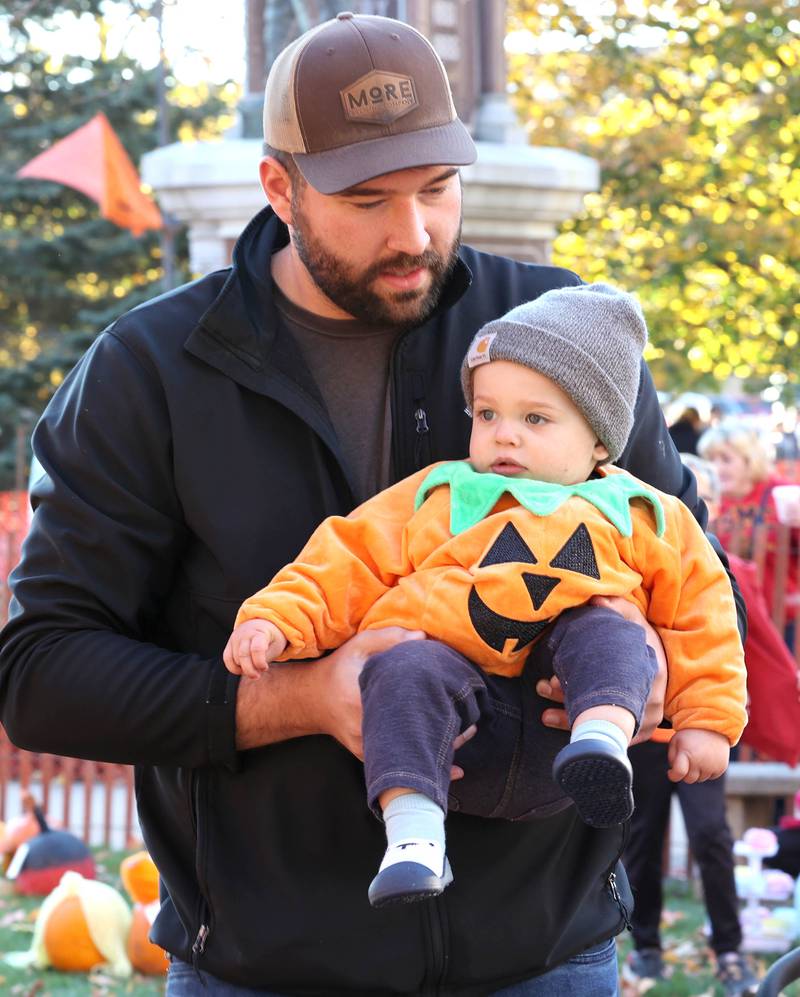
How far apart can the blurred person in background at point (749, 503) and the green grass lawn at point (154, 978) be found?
1.61m

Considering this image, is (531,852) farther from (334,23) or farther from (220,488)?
(334,23)

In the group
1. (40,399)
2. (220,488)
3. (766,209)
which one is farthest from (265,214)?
(40,399)

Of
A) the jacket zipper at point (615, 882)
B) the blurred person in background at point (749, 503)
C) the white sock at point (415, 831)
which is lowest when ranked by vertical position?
the blurred person in background at point (749, 503)

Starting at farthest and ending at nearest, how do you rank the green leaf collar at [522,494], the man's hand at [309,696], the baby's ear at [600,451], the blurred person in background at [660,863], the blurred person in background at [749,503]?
1. the blurred person in background at [749,503]
2. the blurred person in background at [660,863]
3. the baby's ear at [600,451]
4. the green leaf collar at [522,494]
5. the man's hand at [309,696]

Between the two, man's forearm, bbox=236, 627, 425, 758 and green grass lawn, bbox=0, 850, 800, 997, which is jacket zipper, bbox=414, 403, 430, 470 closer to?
man's forearm, bbox=236, 627, 425, 758

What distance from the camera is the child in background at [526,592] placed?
230 centimetres

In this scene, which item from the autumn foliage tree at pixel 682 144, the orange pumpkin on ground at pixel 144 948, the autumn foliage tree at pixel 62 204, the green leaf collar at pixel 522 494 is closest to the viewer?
the green leaf collar at pixel 522 494

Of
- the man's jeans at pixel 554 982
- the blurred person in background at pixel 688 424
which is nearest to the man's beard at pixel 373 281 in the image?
the man's jeans at pixel 554 982

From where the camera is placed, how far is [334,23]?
2.77 meters

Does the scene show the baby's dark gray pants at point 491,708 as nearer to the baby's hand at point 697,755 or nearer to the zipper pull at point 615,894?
the baby's hand at point 697,755

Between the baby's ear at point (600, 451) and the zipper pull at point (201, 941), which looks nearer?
the zipper pull at point (201, 941)

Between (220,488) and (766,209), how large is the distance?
14.3m

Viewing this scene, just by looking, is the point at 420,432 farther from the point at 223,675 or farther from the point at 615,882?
the point at 615,882

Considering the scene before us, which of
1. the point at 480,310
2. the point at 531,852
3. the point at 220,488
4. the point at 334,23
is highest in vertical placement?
the point at 334,23
